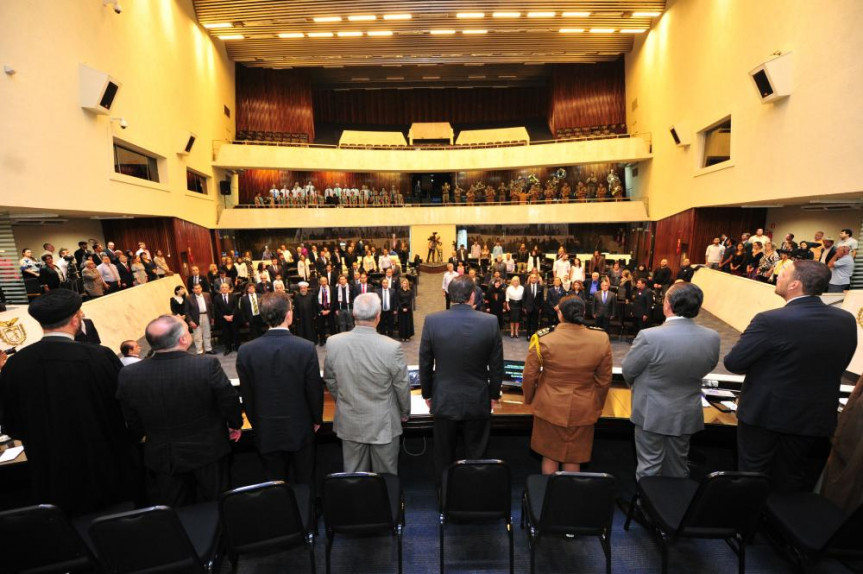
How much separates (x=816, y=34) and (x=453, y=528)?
1027 centimetres

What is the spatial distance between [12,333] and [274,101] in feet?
53.3

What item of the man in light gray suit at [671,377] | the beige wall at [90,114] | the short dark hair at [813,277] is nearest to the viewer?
the short dark hair at [813,277]

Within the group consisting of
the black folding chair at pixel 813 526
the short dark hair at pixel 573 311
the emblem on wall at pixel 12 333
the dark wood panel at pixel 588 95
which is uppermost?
the dark wood panel at pixel 588 95

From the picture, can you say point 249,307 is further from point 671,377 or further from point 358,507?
point 671,377

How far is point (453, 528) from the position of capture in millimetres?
2977

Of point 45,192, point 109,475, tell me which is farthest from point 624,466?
point 45,192

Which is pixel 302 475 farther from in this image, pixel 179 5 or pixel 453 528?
pixel 179 5

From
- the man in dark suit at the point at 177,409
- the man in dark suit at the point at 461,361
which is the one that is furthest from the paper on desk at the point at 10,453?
the man in dark suit at the point at 461,361

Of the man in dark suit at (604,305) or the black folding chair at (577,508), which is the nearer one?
the black folding chair at (577,508)

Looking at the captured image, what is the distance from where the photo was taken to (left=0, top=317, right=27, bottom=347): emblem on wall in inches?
237

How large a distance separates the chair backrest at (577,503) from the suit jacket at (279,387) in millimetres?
1493

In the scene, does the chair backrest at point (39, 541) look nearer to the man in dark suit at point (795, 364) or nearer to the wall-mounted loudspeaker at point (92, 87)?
the man in dark suit at point (795, 364)

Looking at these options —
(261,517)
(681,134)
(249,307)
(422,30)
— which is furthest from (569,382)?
(422,30)

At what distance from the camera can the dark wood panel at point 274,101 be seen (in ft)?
61.5
